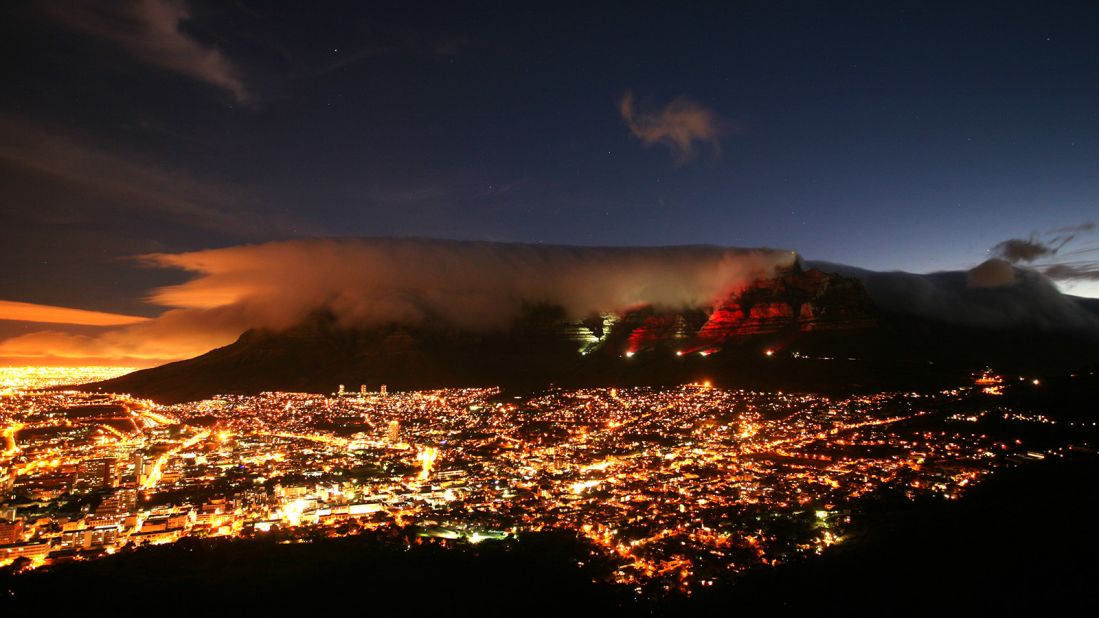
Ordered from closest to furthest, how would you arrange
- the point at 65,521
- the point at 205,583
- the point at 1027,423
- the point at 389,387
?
the point at 205,583 < the point at 65,521 < the point at 1027,423 < the point at 389,387

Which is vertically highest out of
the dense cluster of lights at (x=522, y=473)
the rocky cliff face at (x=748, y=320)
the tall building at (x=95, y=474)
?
the rocky cliff face at (x=748, y=320)

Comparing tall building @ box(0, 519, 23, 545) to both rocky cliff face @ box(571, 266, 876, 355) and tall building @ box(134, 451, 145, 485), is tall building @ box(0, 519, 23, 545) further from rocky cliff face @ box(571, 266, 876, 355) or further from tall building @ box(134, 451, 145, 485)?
rocky cliff face @ box(571, 266, 876, 355)

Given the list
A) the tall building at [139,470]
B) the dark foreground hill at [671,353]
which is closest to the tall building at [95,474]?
the tall building at [139,470]

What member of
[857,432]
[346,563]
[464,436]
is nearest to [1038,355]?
[857,432]

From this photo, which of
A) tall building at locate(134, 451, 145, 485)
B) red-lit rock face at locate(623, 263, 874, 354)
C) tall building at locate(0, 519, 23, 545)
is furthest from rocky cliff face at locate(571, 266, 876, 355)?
tall building at locate(0, 519, 23, 545)

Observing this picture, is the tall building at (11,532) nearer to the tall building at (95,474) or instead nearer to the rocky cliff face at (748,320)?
the tall building at (95,474)

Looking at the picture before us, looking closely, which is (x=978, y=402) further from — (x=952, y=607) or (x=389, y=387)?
(x=389, y=387)

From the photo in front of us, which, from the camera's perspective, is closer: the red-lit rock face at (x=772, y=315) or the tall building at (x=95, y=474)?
the tall building at (x=95, y=474)

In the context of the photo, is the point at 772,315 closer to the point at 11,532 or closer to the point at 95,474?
the point at 95,474

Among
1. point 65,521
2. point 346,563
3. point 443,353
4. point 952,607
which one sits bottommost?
point 952,607
